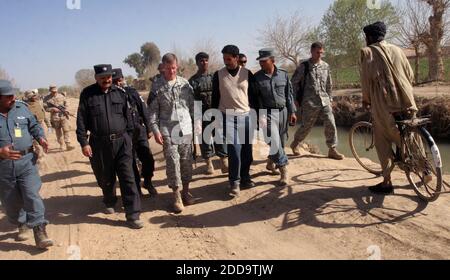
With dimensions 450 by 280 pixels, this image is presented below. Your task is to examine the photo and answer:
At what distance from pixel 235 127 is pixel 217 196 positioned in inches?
42.7

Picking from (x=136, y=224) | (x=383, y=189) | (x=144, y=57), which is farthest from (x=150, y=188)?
(x=144, y=57)

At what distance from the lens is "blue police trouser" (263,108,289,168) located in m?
5.76

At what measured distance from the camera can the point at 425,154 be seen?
4.59m

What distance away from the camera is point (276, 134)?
5.84 metres

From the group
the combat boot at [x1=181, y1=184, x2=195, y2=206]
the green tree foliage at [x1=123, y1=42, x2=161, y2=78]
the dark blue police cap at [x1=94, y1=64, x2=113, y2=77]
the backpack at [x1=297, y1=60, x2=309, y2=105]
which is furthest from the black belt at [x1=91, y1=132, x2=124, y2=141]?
the green tree foliage at [x1=123, y1=42, x2=161, y2=78]

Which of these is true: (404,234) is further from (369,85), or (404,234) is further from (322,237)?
(369,85)

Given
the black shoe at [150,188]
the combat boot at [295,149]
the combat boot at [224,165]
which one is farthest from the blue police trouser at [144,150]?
the combat boot at [295,149]

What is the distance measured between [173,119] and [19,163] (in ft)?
6.15

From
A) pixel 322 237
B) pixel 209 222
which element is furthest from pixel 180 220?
pixel 322 237

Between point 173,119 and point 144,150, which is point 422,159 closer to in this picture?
point 173,119

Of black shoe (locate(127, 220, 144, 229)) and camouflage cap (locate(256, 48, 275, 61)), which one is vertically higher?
camouflage cap (locate(256, 48, 275, 61))

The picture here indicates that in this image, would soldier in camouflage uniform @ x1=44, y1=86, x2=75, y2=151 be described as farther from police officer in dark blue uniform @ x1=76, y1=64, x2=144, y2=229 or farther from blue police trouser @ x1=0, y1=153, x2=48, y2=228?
blue police trouser @ x1=0, y1=153, x2=48, y2=228

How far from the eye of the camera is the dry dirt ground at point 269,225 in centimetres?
402
